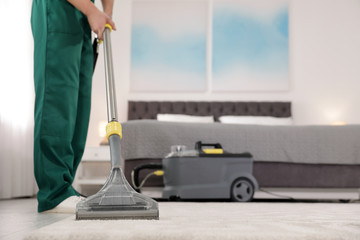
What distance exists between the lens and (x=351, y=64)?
469 centimetres

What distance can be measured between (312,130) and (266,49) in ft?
7.28

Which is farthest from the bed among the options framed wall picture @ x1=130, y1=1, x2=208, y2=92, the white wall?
framed wall picture @ x1=130, y1=1, x2=208, y2=92

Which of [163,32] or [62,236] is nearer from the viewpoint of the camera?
[62,236]

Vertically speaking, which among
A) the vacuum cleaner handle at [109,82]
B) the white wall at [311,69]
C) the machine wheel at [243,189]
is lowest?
the machine wheel at [243,189]

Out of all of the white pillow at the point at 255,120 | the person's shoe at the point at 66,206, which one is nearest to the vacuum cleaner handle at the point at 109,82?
the person's shoe at the point at 66,206

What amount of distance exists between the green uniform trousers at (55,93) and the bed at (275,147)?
102 centimetres

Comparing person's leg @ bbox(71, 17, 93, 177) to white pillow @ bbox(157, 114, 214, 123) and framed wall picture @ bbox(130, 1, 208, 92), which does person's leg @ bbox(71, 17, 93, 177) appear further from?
framed wall picture @ bbox(130, 1, 208, 92)

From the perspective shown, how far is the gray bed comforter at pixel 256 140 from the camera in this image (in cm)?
252

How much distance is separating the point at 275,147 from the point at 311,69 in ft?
8.01

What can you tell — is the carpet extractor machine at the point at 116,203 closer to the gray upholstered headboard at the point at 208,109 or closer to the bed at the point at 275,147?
the bed at the point at 275,147

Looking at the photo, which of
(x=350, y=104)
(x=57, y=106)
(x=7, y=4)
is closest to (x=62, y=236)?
(x=57, y=106)

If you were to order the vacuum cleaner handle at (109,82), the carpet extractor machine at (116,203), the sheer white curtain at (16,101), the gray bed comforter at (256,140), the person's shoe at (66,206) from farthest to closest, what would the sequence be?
the sheer white curtain at (16,101) → the gray bed comforter at (256,140) → the person's shoe at (66,206) → the vacuum cleaner handle at (109,82) → the carpet extractor machine at (116,203)

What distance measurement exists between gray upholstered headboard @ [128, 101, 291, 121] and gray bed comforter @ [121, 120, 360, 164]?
5.85 ft

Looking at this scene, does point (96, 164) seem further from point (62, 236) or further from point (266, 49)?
point (62, 236)
